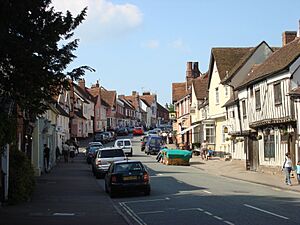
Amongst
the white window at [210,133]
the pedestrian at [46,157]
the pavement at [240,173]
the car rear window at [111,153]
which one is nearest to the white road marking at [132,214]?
the pavement at [240,173]

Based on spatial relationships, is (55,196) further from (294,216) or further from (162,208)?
(294,216)

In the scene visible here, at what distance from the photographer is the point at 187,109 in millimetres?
70062

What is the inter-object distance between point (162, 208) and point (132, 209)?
115 centimetres

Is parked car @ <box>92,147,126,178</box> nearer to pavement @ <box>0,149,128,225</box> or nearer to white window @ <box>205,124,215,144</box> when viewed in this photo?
pavement @ <box>0,149,128,225</box>

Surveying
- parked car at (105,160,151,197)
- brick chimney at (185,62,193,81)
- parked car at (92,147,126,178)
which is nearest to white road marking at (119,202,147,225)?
parked car at (105,160,151,197)

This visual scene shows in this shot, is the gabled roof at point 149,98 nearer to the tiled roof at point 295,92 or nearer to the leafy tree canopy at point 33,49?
the tiled roof at point 295,92

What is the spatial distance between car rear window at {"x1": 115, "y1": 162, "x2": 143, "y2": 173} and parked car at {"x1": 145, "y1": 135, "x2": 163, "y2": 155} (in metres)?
35.9

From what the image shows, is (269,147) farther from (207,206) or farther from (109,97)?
(109,97)

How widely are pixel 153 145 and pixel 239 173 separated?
24476mm

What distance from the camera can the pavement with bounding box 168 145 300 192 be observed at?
2748 cm

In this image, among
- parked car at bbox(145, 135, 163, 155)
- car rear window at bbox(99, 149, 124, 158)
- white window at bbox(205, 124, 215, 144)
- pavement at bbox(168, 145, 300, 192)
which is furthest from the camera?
parked car at bbox(145, 135, 163, 155)

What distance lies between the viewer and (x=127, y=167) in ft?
74.3

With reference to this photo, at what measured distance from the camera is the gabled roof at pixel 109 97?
111 m

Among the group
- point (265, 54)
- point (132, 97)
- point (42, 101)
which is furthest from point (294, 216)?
point (132, 97)
